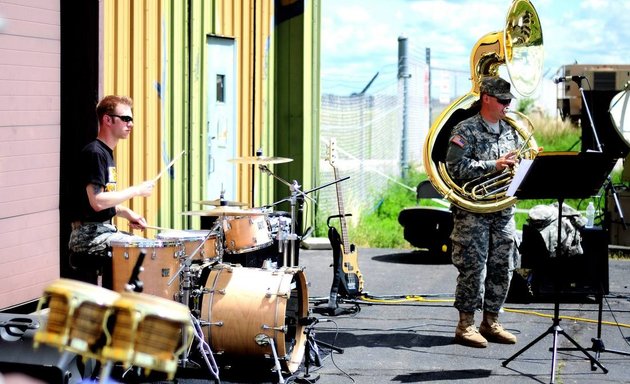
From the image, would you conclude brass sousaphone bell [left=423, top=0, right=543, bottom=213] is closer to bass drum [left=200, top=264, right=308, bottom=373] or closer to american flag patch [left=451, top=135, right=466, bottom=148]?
american flag patch [left=451, top=135, right=466, bottom=148]

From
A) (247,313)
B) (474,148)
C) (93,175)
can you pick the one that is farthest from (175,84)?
(247,313)

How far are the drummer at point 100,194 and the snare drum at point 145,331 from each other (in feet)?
10.2

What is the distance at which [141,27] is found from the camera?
9180 mm

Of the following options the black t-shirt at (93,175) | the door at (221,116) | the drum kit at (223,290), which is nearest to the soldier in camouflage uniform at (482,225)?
the drum kit at (223,290)

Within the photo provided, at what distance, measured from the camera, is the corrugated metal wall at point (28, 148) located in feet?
23.4

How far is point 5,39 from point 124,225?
2334 mm

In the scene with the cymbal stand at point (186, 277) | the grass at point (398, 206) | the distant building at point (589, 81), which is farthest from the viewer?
the distant building at point (589, 81)

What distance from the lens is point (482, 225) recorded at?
292 inches

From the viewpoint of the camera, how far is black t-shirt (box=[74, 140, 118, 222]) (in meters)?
6.15

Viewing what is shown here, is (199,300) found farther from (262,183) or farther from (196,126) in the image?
(262,183)

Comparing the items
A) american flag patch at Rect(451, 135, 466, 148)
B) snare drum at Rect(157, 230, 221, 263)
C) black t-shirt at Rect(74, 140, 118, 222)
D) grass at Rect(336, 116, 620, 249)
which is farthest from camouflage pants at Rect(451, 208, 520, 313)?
grass at Rect(336, 116, 620, 249)

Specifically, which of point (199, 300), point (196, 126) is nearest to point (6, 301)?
point (199, 300)

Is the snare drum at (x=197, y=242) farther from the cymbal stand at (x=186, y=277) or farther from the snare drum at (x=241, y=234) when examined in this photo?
the snare drum at (x=241, y=234)

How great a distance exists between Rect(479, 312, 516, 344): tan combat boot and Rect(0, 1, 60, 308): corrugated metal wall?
11.6 ft
